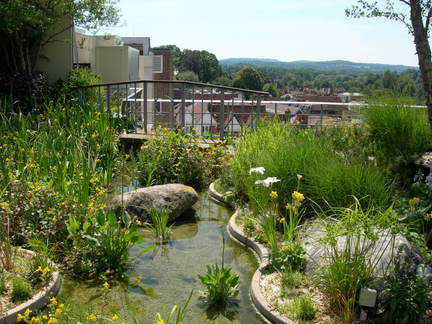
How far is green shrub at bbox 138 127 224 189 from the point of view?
716 cm

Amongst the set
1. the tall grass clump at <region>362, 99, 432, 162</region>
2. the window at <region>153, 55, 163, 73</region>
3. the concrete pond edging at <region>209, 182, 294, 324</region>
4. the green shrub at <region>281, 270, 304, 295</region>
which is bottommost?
the concrete pond edging at <region>209, 182, 294, 324</region>

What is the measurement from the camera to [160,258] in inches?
195

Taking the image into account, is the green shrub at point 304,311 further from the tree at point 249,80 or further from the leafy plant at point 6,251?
the tree at point 249,80

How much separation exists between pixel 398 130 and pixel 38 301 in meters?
4.52

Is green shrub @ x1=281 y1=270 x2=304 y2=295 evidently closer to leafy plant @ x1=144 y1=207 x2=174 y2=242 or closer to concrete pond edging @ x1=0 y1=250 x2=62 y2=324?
leafy plant @ x1=144 y1=207 x2=174 y2=242

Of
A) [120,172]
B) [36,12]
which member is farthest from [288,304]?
[36,12]

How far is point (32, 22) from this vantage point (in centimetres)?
1004

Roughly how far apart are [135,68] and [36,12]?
979 cm

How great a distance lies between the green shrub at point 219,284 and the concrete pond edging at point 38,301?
1.12 metres

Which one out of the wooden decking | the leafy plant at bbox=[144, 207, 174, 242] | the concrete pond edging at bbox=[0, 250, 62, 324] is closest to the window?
the wooden decking

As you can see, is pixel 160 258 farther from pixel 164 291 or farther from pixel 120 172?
pixel 120 172

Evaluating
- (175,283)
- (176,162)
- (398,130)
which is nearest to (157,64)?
(176,162)

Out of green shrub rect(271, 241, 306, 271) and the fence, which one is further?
the fence

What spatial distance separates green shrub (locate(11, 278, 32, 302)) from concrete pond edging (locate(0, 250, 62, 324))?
0.17 ft
